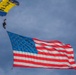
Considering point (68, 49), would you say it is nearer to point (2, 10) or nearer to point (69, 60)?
point (69, 60)

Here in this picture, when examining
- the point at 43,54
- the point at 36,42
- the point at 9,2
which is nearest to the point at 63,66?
the point at 43,54

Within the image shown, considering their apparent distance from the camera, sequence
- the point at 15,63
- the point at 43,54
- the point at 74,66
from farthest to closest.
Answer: the point at 43,54 → the point at 74,66 → the point at 15,63

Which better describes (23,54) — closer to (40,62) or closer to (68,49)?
(40,62)

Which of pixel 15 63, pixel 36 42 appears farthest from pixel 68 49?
pixel 15 63

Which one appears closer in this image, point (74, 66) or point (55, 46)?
point (74, 66)

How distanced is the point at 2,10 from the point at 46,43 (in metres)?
9.48

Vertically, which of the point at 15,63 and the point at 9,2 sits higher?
the point at 9,2

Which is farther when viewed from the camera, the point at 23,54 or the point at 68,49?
the point at 68,49

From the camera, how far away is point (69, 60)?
37344mm

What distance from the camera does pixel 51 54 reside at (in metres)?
38.4

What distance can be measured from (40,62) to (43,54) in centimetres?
212

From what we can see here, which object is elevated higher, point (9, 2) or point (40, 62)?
point (9, 2)

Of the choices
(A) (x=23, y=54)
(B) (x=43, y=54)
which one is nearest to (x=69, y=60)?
(B) (x=43, y=54)

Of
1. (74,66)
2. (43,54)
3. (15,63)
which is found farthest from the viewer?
(43,54)
